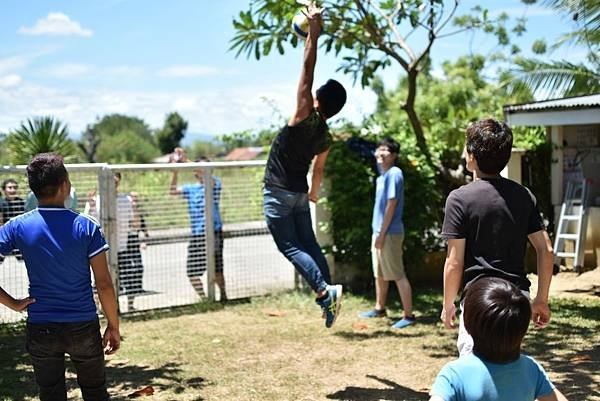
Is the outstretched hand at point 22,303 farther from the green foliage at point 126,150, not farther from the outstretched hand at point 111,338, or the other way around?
the green foliage at point 126,150

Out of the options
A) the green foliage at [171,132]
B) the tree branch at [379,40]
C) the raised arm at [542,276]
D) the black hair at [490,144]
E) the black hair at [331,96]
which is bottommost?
the raised arm at [542,276]

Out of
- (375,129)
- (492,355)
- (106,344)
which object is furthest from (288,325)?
(492,355)

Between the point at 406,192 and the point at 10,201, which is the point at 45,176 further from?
the point at 406,192

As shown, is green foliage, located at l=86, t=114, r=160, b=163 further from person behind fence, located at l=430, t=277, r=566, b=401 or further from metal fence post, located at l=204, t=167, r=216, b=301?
person behind fence, located at l=430, t=277, r=566, b=401

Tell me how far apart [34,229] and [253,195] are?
594cm

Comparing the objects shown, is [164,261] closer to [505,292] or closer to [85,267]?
[85,267]

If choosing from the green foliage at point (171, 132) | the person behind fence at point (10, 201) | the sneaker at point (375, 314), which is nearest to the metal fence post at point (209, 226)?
the sneaker at point (375, 314)

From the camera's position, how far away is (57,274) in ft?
13.2

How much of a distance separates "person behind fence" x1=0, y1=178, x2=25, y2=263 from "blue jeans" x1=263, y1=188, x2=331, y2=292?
378 centimetres

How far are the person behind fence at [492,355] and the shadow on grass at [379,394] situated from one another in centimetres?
295

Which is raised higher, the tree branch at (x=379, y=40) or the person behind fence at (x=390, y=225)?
the tree branch at (x=379, y=40)

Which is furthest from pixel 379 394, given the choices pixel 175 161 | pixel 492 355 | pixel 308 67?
pixel 175 161

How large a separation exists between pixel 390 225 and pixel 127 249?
3.15 metres

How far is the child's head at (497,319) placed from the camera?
8.58 ft
